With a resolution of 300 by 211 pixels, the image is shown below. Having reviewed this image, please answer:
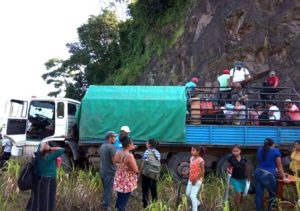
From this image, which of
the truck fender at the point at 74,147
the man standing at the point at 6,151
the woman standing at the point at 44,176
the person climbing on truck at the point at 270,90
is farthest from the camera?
the man standing at the point at 6,151

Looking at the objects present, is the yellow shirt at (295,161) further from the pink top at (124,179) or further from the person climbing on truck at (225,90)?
the person climbing on truck at (225,90)

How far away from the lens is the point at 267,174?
8.16 m

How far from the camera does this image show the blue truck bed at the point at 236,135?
37.4 feet

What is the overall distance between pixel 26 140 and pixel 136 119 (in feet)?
11.1

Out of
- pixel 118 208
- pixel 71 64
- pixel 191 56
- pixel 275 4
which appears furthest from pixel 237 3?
pixel 71 64

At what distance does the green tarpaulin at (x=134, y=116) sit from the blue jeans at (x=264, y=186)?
3606 millimetres

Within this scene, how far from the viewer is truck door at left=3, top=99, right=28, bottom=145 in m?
12.6

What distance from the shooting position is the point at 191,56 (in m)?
22.7


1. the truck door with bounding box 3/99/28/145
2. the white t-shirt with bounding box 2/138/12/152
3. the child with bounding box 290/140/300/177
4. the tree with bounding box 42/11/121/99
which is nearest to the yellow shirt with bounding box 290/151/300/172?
the child with bounding box 290/140/300/177

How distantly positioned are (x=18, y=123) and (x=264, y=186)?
7.52 m

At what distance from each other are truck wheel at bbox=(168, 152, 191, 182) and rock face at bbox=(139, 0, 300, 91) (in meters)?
8.19

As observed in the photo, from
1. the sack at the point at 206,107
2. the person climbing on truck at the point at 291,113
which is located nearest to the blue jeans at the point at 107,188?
the sack at the point at 206,107

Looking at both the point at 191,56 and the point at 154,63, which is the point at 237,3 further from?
the point at 154,63

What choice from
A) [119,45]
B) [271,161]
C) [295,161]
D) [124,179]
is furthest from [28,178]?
[119,45]
